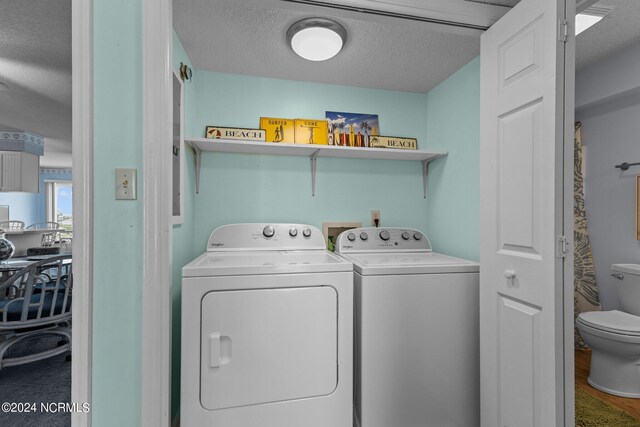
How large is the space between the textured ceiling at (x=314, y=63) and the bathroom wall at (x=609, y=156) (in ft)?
3.76

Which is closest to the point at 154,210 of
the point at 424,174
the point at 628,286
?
the point at 424,174

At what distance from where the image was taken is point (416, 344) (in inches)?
61.4

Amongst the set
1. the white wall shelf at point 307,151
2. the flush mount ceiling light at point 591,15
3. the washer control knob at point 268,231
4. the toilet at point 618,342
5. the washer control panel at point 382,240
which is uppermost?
the flush mount ceiling light at point 591,15

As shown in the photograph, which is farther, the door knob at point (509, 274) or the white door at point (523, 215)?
the door knob at point (509, 274)

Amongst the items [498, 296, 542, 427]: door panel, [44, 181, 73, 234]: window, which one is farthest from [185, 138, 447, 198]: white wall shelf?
[44, 181, 73, 234]: window

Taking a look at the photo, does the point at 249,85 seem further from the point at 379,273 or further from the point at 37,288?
the point at 37,288

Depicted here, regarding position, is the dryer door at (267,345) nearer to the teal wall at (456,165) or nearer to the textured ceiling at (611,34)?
the teal wall at (456,165)

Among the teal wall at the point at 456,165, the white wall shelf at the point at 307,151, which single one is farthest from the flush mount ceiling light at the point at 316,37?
the teal wall at the point at 456,165

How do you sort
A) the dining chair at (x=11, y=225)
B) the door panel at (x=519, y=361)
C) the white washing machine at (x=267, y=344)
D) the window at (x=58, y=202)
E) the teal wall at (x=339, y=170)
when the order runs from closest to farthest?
the door panel at (x=519, y=361), the white washing machine at (x=267, y=344), the teal wall at (x=339, y=170), the dining chair at (x=11, y=225), the window at (x=58, y=202)

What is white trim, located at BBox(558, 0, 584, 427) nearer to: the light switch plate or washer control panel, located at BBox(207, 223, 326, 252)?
washer control panel, located at BBox(207, 223, 326, 252)

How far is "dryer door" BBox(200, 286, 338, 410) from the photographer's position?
1.35m

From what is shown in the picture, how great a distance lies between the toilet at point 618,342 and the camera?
186cm

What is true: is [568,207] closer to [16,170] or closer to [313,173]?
[313,173]

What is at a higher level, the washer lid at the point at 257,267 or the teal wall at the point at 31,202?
the teal wall at the point at 31,202
